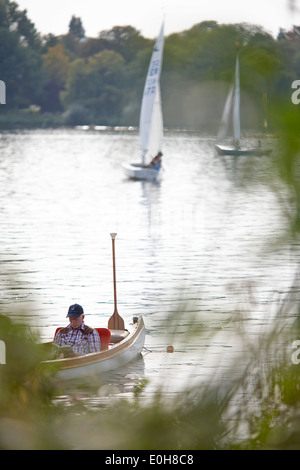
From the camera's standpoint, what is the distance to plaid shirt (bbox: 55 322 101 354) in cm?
1205

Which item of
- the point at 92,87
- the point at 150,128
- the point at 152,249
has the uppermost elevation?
the point at 92,87

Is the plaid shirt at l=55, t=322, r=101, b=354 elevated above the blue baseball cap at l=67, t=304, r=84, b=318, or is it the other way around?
the blue baseball cap at l=67, t=304, r=84, b=318

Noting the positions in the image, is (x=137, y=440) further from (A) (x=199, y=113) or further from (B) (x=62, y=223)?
(B) (x=62, y=223)

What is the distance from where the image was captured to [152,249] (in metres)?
33.8

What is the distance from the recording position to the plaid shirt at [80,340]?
12049mm

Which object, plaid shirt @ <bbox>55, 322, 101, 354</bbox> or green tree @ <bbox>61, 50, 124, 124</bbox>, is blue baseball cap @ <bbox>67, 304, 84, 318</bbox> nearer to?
plaid shirt @ <bbox>55, 322, 101, 354</bbox>

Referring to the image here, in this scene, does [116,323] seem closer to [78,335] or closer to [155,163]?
[78,335]

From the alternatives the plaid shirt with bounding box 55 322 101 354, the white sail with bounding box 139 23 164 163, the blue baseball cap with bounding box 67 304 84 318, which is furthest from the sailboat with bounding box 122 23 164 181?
the blue baseball cap with bounding box 67 304 84 318

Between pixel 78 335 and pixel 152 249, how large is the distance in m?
21.3

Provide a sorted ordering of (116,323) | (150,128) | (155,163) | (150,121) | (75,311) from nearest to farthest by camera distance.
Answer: (75,311)
(116,323)
(150,121)
(150,128)
(155,163)

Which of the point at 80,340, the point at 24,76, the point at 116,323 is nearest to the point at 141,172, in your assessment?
the point at 116,323

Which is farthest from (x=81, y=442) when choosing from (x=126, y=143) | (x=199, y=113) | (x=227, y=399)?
(x=126, y=143)

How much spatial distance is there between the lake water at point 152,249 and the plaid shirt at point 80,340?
32.2 inches

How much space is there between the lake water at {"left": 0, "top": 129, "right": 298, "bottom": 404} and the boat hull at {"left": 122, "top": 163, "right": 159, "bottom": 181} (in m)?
1.12
